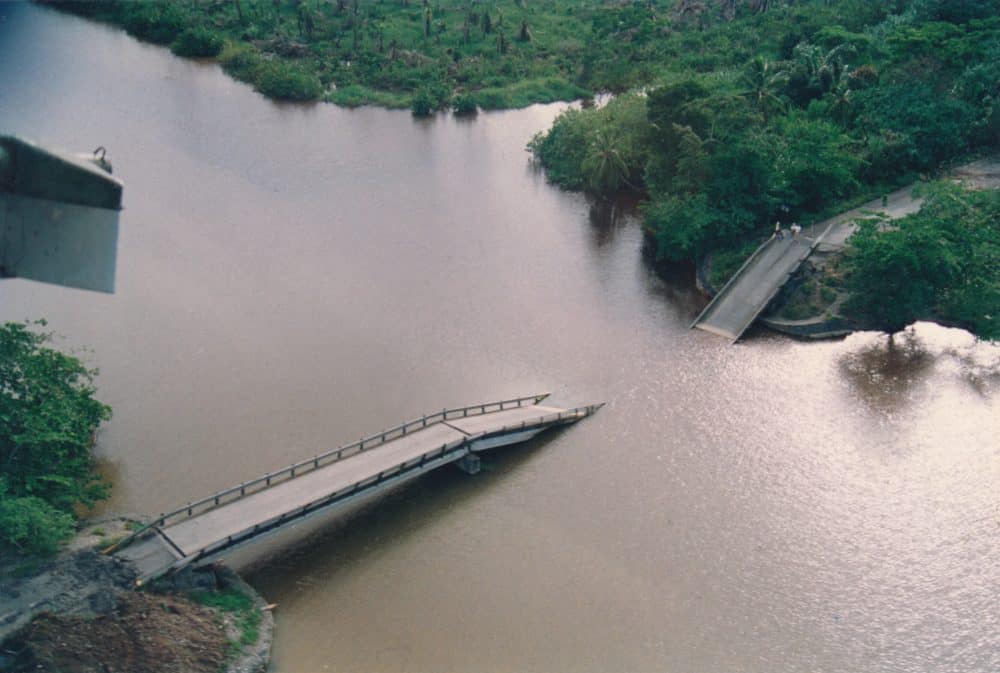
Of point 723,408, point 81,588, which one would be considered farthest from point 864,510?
point 81,588

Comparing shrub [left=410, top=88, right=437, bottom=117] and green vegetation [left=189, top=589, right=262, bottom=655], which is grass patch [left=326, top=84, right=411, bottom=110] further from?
green vegetation [left=189, top=589, right=262, bottom=655]

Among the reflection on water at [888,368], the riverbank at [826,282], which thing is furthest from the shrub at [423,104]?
the reflection on water at [888,368]

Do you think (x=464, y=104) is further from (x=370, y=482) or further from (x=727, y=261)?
(x=370, y=482)

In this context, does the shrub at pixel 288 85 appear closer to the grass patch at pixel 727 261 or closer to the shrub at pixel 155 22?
the shrub at pixel 155 22

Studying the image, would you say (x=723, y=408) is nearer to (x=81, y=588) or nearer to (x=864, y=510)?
(x=864, y=510)

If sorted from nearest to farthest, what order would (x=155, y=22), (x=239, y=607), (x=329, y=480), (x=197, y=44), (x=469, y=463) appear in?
(x=239, y=607) → (x=329, y=480) → (x=469, y=463) → (x=197, y=44) → (x=155, y=22)

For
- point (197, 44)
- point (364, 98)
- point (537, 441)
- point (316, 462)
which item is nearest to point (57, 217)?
point (316, 462)

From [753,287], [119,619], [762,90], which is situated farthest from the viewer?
[762,90]
